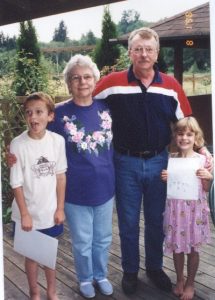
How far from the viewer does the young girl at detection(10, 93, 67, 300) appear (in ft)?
5.13

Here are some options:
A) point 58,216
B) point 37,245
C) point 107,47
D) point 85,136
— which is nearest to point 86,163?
point 85,136

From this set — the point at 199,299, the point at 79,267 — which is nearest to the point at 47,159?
the point at 79,267

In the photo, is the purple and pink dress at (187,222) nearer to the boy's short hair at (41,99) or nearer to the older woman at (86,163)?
the older woman at (86,163)

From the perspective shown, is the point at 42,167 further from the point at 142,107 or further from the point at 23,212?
the point at 142,107

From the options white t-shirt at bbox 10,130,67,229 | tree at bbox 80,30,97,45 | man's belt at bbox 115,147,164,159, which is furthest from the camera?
tree at bbox 80,30,97,45

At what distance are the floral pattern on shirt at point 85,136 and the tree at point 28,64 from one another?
33cm

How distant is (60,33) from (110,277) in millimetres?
991

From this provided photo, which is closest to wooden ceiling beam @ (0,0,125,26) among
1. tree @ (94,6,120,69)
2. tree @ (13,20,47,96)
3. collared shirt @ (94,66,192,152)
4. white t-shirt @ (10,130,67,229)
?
tree @ (13,20,47,96)

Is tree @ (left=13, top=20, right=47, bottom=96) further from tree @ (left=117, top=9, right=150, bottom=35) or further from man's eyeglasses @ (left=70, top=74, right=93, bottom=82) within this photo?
tree @ (left=117, top=9, right=150, bottom=35)

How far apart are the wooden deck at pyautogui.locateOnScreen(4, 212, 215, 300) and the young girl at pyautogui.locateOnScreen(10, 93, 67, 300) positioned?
260 mm

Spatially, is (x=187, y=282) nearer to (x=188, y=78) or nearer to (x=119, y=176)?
(x=119, y=176)

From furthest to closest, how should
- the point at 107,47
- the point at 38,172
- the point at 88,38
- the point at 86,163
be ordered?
the point at 107,47 < the point at 88,38 < the point at 86,163 < the point at 38,172

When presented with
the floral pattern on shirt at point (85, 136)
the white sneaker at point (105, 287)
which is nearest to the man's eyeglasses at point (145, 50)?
the floral pattern on shirt at point (85, 136)

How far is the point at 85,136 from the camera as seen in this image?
5.48 ft
